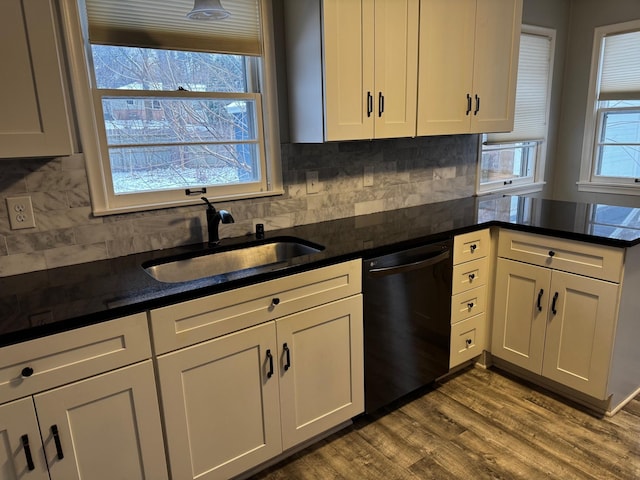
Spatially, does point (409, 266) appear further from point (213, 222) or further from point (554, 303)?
point (213, 222)

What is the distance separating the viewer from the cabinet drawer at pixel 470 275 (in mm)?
2471

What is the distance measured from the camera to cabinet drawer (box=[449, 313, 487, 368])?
2.55m

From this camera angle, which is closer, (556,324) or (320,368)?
(320,368)

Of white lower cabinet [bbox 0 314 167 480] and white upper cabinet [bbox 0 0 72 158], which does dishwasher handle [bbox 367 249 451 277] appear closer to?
white lower cabinet [bbox 0 314 167 480]

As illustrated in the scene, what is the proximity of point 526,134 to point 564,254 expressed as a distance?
1.77 metres

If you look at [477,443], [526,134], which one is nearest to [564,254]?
[477,443]

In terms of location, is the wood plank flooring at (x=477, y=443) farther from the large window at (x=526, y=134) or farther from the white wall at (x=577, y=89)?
the white wall at (x=577, y=89)

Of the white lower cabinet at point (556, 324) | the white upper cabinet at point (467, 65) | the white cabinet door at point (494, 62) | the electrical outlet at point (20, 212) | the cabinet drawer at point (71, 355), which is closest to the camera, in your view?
the cabinet drawer at point (71, 355)

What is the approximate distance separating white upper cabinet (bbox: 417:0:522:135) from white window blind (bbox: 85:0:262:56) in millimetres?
945

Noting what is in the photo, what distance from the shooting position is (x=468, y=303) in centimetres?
257

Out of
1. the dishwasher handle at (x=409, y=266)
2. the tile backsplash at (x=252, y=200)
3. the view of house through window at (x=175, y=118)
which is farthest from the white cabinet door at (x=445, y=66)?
the view of house through window at (x=175, y=118)

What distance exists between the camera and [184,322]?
156 cm

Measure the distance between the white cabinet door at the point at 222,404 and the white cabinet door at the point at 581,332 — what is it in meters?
1.53

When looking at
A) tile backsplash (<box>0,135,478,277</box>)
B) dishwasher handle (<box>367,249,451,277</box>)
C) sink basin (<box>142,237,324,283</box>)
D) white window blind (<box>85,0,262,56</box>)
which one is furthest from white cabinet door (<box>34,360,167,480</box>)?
white window blind (<box>85,0,262,56</box>)
